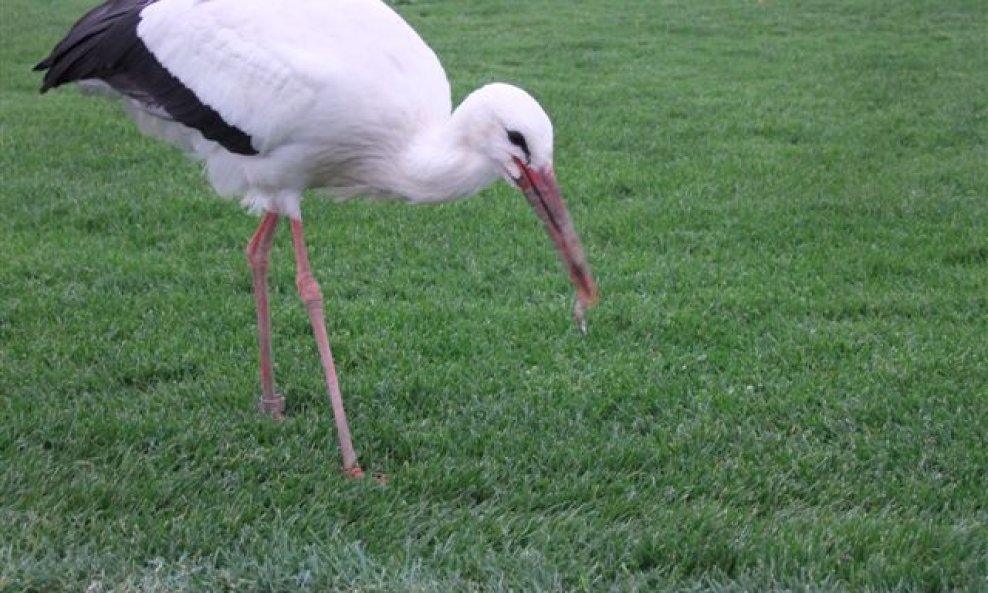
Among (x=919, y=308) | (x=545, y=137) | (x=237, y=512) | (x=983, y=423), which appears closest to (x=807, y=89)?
(x=919, y=308)

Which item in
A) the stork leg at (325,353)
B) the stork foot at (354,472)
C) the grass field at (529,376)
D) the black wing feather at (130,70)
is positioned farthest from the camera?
the black wing feather at (130,70)

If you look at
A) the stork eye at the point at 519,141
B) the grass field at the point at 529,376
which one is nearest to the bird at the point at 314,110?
the stork eye at the point at 519,141

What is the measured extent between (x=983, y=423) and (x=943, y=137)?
5302 millimetres

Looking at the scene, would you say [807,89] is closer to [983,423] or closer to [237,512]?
[983,423]

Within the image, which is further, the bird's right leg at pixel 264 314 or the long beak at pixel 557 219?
the bird's right leg at pixel 264 314

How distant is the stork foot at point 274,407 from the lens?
4926mm

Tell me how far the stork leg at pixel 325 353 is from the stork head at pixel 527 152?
0.95 metres

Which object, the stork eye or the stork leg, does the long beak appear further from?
the stork leg

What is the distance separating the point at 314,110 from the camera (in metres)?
4.43

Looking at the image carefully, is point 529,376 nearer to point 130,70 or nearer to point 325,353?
A: point 325,353

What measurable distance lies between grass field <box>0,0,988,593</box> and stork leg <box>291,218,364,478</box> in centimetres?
9

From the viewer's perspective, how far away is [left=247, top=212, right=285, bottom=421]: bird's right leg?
4961 millimetres

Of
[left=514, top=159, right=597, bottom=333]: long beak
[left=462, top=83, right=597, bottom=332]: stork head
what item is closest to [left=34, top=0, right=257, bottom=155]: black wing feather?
[left=462, top=83, right=597, bottom=332]: stork head

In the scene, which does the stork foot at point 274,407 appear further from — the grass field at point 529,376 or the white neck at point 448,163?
the white neck at point 448,163
